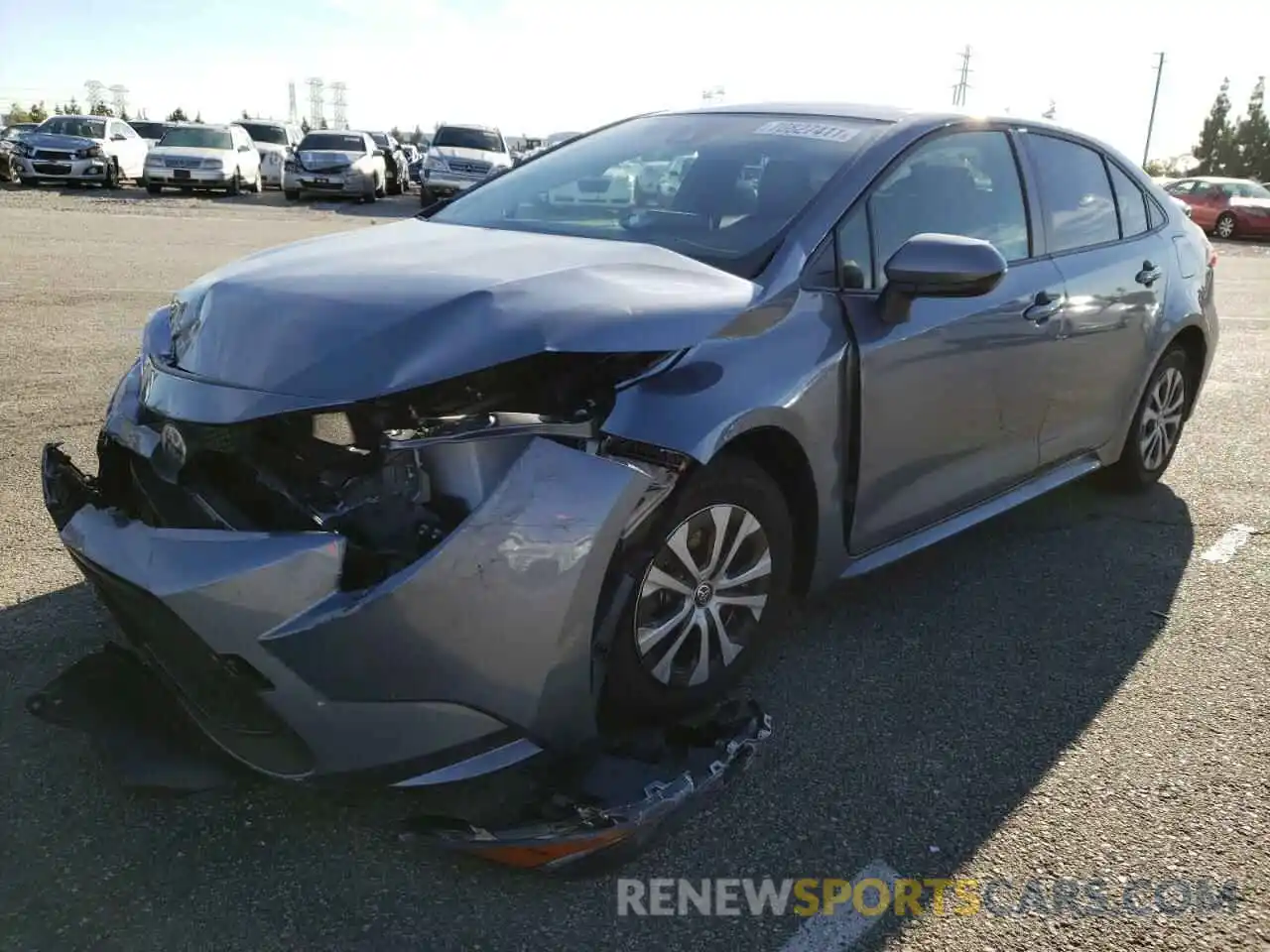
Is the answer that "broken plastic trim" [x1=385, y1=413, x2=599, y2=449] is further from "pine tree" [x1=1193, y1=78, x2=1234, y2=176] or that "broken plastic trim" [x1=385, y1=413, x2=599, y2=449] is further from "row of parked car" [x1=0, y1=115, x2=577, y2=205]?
"pine tree" [x1=1193, y1=78, x2=1234, y2=176]

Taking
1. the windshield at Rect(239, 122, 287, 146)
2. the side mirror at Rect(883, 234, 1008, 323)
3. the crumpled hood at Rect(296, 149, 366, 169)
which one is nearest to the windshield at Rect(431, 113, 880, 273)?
the side mirror at Rect(883, 234, 1008, 323)

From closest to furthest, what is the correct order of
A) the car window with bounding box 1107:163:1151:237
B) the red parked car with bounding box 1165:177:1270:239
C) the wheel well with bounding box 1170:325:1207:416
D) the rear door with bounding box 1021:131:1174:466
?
the rear door with bounding box 1021:131:1174:466
the car window with bounding box 1107:163:1151:237
the wheel well with bounding box 1170:325:1207:416
the red parked car with bounding box 1165:177:1270:239

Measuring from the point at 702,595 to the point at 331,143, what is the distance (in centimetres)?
2397

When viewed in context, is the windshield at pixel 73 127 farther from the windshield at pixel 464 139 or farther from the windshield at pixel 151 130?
the windshield at pixel 151 130

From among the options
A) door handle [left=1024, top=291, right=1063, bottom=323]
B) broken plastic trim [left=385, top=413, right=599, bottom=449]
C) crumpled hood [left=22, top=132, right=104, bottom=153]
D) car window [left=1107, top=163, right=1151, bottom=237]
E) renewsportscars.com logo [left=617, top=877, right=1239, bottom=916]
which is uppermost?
car window [left=1107, top=163, right=1151, bottom=237]

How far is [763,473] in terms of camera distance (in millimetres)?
2926

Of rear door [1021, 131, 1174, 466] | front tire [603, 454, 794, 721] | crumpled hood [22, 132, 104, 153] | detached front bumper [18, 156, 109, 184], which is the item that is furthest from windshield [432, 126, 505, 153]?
front tire [603, 454, 794, 721]

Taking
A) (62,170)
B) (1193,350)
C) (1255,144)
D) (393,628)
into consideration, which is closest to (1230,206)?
(1193,350)

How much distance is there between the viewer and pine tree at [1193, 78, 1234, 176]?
71438 millimetres

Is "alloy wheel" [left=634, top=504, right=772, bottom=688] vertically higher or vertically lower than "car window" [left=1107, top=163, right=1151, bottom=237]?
lower

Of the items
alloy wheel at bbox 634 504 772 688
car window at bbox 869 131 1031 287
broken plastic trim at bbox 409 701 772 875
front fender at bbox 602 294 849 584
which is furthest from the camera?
car window at bbox 869 131 1031 287

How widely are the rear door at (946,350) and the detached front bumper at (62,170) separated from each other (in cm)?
2370

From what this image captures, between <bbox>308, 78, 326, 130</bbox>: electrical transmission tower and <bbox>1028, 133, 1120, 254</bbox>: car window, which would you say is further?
<bbox>308, 78, 326, 130</bbox>: electrical transmission tower

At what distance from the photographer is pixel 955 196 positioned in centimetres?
365
